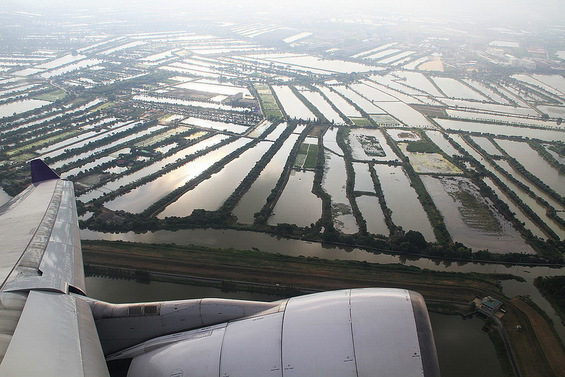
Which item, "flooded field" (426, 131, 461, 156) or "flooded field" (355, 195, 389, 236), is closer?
"flooded field" (355, 195, 389, 236)

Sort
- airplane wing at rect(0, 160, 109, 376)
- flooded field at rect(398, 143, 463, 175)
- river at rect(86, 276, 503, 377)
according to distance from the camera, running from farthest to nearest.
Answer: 1. flooded field at rect(398, 143, 463, 175)
2. river at rect(86, 276, 503, 377)
3. airplane wing at rect(0, 160, 109, 376)

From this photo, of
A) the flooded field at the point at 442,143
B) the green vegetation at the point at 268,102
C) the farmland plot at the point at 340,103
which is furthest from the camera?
the farmland plot at the point at 340,103

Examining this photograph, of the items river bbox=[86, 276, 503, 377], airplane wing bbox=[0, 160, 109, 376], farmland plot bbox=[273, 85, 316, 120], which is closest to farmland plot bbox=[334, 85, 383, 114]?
farmland plot bbox=[273, 85, 316, 120]

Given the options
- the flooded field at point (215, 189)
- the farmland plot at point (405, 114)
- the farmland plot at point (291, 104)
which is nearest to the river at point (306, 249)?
the flooded field at point (215, 189)

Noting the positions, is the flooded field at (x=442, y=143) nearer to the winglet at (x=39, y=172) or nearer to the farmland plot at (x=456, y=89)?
the farmland plot at (x=456, y=89)

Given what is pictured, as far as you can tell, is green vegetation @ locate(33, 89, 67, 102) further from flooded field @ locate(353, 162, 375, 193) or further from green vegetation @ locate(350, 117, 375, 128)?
flooded field @ locate(353, 162, 375, 193)

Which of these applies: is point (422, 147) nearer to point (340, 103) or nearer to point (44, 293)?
point (340, 103)
